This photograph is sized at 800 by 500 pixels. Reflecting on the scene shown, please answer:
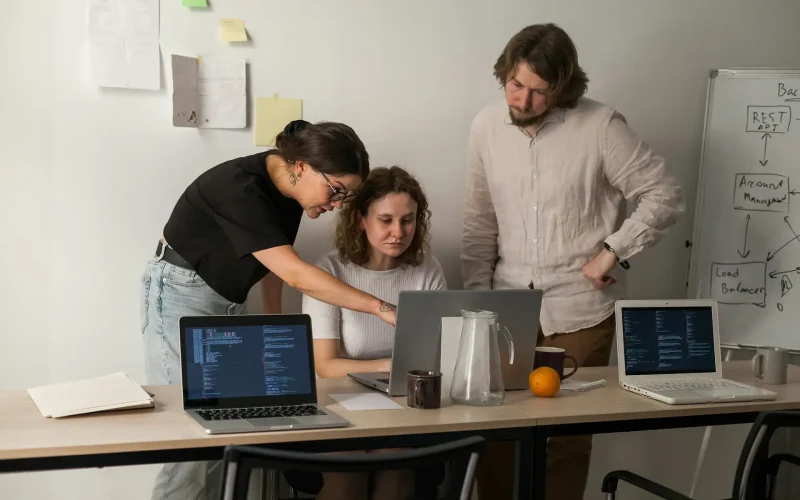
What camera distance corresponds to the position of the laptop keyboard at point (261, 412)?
187cm

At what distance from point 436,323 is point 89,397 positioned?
816 mm

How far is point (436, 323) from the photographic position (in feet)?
6.97

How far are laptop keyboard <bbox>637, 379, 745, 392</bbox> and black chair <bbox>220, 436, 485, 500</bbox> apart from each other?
0.98m

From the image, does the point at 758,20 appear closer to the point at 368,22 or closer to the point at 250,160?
the point at 368,22

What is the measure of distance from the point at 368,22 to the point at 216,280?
43.3 inches

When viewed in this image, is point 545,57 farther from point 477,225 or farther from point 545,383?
point 545,383

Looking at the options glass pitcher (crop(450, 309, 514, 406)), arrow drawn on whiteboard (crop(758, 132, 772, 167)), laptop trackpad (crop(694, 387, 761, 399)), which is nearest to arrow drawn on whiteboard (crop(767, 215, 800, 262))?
arrow drawn on whiteboard (crop(758, 132, 772, 167))

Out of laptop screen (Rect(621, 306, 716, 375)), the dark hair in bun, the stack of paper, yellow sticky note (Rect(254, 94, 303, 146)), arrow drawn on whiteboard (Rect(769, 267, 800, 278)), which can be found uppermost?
yellow sticky note (Rect(254, 94, 303, 146))

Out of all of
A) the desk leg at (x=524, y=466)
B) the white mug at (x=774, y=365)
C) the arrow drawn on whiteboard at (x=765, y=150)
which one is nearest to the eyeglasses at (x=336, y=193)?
the desk leg at (x=524, y=466)

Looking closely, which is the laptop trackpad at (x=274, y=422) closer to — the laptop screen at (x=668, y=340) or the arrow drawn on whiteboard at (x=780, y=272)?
the laptop screen at (x=668, y=340)

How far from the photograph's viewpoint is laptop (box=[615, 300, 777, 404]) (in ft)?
7.60

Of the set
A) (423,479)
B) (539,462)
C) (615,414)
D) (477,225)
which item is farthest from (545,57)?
(423,479)

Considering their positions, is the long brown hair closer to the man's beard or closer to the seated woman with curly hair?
the man's beard

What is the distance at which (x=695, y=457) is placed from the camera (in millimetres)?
3547
